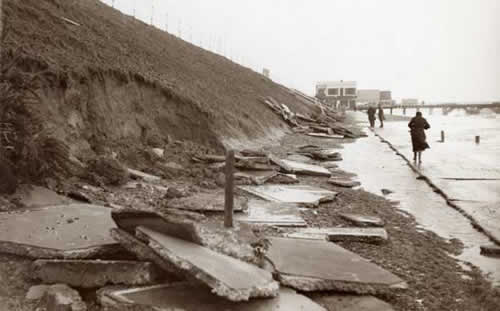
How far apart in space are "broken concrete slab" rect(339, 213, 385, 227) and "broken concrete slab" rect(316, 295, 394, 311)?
248 cm

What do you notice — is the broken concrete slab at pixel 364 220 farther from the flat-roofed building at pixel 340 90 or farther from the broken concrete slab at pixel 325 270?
the flat-roofed building at pixel 340 90

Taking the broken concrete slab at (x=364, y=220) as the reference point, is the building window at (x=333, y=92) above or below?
above

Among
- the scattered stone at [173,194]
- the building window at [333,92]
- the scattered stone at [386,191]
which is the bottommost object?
the scattered stone at [386,191]

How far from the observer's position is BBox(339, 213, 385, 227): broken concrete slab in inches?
241

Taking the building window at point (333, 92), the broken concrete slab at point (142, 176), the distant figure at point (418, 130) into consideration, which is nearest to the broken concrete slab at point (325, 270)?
the broken concrete slab at point (142, 176)

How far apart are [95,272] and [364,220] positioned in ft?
12.5

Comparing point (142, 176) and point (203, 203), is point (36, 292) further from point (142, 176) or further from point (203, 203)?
point (142, 176)

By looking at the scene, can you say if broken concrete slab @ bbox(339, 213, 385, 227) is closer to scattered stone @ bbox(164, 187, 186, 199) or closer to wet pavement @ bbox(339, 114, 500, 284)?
wet pavement @ bbox(339, 114, 500, 284)

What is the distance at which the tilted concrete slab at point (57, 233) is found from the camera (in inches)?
151

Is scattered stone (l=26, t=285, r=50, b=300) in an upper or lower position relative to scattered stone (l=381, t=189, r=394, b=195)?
upper

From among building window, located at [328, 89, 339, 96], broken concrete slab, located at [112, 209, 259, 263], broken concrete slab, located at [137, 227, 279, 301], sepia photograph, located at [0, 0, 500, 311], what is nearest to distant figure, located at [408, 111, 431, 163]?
sepia photograph, located at [0, 0, 500, 311]

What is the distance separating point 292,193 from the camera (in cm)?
796

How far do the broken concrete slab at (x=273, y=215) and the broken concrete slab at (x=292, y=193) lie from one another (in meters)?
0.43

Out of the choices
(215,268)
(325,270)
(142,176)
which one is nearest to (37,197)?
(142,176)
